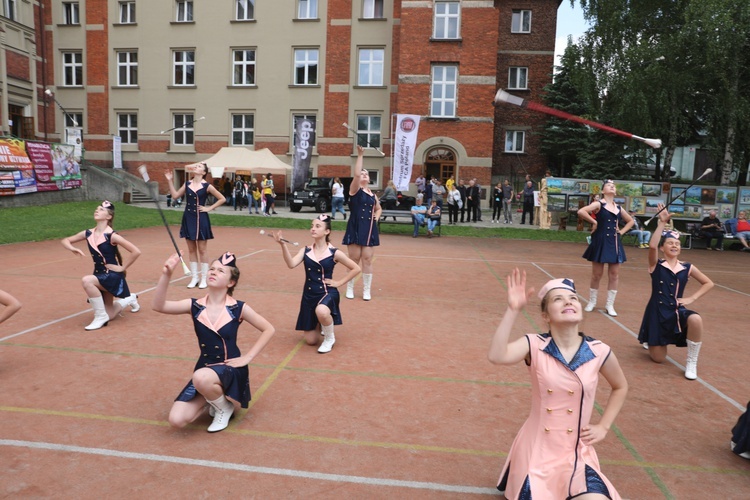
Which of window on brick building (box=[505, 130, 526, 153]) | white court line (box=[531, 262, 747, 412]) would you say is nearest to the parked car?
window on brick building (box=[505, 130, 526, 153])

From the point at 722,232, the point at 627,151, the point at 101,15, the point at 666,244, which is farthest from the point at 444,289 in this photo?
the point at 101,15

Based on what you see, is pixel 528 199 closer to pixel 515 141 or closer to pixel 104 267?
pixel 515 141

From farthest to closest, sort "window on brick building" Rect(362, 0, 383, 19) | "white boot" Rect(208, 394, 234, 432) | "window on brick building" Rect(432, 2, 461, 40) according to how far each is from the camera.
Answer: "window on brick building" Rect(362, 0, 383, 19)
"window on brick building" Rect(432, 2, 461, 40)
"white boot" Rect(208, 394, 234, 432)

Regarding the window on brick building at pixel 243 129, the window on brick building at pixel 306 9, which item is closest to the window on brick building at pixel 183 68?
the window on brick building at pixel 243 129

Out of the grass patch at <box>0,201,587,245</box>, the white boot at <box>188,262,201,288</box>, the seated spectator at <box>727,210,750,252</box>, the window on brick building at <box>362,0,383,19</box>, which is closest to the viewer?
the white boot at <box>188,262,201,288</box>

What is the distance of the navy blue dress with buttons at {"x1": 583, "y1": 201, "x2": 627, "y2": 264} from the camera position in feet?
29.3

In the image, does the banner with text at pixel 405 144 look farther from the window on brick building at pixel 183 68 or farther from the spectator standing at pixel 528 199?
the window on brick building at pixel 183 68

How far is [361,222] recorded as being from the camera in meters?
9.81

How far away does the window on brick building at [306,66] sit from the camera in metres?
35.1

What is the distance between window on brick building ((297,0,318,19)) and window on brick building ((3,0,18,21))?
1600 cm

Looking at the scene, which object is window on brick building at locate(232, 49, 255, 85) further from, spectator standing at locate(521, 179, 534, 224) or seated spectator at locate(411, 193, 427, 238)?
seated spectator at locate(411, 193, 427, 238)

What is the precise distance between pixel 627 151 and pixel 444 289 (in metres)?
26.7

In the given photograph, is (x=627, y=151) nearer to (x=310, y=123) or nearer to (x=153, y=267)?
(x=310, y=123)

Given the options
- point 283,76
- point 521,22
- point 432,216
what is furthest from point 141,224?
point 521,22
